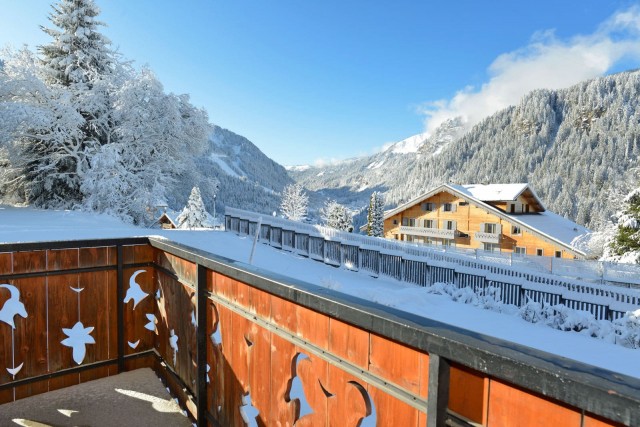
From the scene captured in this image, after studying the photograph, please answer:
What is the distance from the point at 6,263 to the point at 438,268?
36.9 feet

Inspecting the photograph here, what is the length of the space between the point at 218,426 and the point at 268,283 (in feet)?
4.53

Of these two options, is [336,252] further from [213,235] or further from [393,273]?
[213,235]

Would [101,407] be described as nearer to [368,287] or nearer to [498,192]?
[368,287]

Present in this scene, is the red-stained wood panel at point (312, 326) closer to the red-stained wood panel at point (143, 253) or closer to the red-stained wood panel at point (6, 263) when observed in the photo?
the red-stained wood panel at point (143, 253)

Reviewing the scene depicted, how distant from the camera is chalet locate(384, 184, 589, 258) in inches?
1208

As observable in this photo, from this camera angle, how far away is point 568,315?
28.3 ft

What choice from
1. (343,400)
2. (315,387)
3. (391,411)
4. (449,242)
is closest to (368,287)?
(315,387)

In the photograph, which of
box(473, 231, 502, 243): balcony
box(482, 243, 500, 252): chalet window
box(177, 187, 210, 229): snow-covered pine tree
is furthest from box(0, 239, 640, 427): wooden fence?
box(177, 187, 210, 229): snow-covered pine tree

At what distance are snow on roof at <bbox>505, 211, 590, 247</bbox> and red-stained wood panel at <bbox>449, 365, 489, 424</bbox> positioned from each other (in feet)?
110

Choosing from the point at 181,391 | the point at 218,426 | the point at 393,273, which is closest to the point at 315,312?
the point at 218,426

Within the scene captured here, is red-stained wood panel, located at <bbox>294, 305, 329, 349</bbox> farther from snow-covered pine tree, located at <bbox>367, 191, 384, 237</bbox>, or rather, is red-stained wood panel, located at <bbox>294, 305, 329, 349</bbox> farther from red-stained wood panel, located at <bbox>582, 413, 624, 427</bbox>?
snow-covered pine tree, located at <bbox>367, 191, 384, 237</bbox>

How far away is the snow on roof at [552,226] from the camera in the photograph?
98.8ft

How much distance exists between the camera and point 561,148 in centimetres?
9975

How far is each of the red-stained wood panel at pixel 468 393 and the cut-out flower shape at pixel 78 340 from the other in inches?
145
